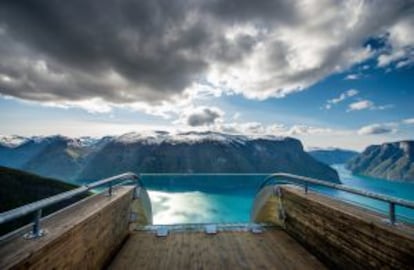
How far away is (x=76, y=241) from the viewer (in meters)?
3.04

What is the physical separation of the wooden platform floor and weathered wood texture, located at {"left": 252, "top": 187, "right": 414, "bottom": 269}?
12.6 inches

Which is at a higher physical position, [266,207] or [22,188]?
[266,207]

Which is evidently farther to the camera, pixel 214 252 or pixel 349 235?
pixel 214 252

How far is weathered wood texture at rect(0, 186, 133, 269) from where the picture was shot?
7.26 ft

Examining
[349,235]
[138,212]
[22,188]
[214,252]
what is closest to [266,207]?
[214,252]

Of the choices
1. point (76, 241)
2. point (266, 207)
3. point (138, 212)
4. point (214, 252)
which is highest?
point (76, 241)

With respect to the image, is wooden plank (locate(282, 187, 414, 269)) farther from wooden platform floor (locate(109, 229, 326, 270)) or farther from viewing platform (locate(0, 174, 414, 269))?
wooden platform floor (locate(109, 229, 326, 270))

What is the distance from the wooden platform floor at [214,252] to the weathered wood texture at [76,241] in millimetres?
446

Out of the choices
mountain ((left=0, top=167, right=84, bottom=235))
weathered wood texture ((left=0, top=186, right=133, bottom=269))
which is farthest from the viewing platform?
mountain ((left=0, top=167, right=84, bottom=235))

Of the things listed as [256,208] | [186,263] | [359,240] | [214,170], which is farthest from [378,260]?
[214,170]

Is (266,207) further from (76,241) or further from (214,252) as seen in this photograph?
(76,241)

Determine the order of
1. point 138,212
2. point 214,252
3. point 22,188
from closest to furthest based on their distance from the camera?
point 214,252, point 138,212, point 22,188

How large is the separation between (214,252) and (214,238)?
824 millimetres

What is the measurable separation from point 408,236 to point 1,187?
183 feet
